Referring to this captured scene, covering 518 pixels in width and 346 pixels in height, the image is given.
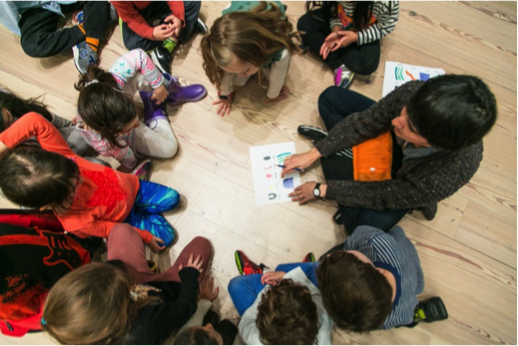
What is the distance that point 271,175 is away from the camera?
4.46 ft

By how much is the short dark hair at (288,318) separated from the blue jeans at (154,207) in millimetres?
612

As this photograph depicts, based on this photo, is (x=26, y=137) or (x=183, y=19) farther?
(x=183, y=19)

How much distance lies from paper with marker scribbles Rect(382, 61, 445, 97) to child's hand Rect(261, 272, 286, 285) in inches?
41.1

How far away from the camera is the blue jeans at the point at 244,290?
1.14 meters

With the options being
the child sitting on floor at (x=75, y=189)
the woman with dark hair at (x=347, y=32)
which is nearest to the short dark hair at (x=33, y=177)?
the child sitting on floor at (x=75, y=189)

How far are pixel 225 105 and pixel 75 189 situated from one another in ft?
2.52

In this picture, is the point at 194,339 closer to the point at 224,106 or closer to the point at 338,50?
the point at 224,106

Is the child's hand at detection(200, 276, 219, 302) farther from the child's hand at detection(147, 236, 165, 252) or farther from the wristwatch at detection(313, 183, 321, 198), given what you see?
the wristwatch at detection(313, 183, 321, 198)

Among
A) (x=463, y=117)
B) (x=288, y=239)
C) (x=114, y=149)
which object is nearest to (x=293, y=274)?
(x=288, y=239)

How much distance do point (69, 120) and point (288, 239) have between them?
3.90 feet

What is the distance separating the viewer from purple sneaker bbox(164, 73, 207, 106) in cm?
141

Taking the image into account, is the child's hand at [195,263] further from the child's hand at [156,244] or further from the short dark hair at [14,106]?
the short dark hair at [14,106]

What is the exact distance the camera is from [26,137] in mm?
1022

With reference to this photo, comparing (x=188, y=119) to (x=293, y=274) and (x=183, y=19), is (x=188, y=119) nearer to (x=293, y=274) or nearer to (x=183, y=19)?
(x=183, y=19)
